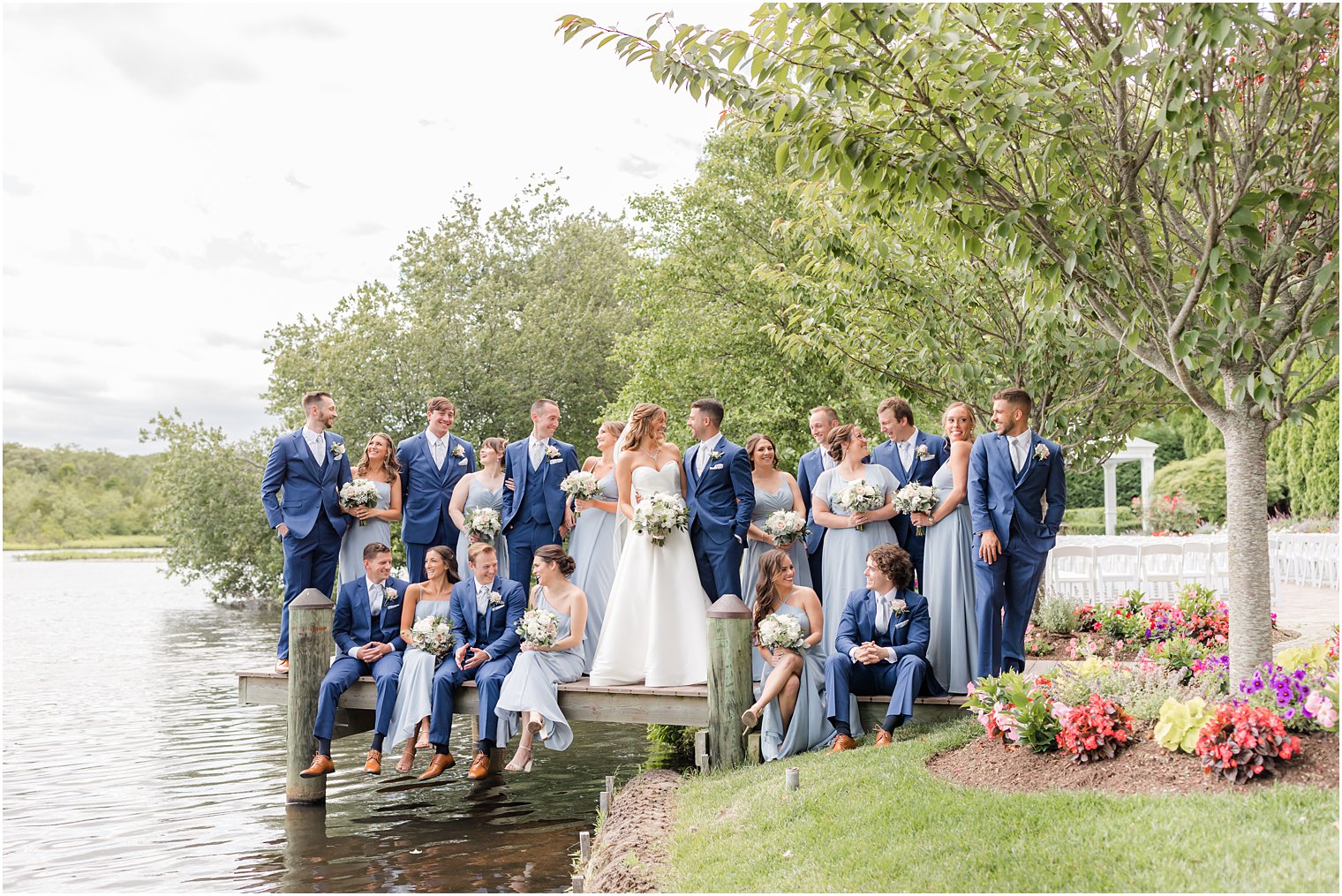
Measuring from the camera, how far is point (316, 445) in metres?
9.79

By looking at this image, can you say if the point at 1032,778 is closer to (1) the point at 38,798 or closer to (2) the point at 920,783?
(2) the point at 920,783

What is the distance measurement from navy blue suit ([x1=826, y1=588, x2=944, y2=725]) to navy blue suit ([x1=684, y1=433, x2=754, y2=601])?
1.13 meters

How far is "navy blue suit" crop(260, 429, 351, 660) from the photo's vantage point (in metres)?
9.66

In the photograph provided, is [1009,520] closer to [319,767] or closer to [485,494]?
[485,494]

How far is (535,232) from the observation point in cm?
3177

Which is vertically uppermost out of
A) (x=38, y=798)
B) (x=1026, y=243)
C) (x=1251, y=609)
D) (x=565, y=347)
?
(x=565, y=347)

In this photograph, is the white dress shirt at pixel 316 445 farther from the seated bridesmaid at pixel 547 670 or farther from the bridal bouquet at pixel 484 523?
the seated bridesmaid at pixel 547 670

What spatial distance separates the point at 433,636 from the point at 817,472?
3510 mm

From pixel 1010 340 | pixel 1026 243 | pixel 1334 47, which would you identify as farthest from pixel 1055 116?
pixel 1010 340

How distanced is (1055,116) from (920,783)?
377 centimetres

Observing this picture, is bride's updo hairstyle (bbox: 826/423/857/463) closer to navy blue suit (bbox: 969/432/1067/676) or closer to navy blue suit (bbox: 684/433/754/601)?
navy blue suit (bbox: 684/433/754/601)

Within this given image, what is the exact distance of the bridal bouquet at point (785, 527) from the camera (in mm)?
8719

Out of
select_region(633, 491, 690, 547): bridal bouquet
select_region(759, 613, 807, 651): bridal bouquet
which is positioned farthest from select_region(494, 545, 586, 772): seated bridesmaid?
select_region(759, 613, 807, 651): bridal bouquet

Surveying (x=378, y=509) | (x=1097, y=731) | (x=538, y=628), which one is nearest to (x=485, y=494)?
(x=378, y=509)
